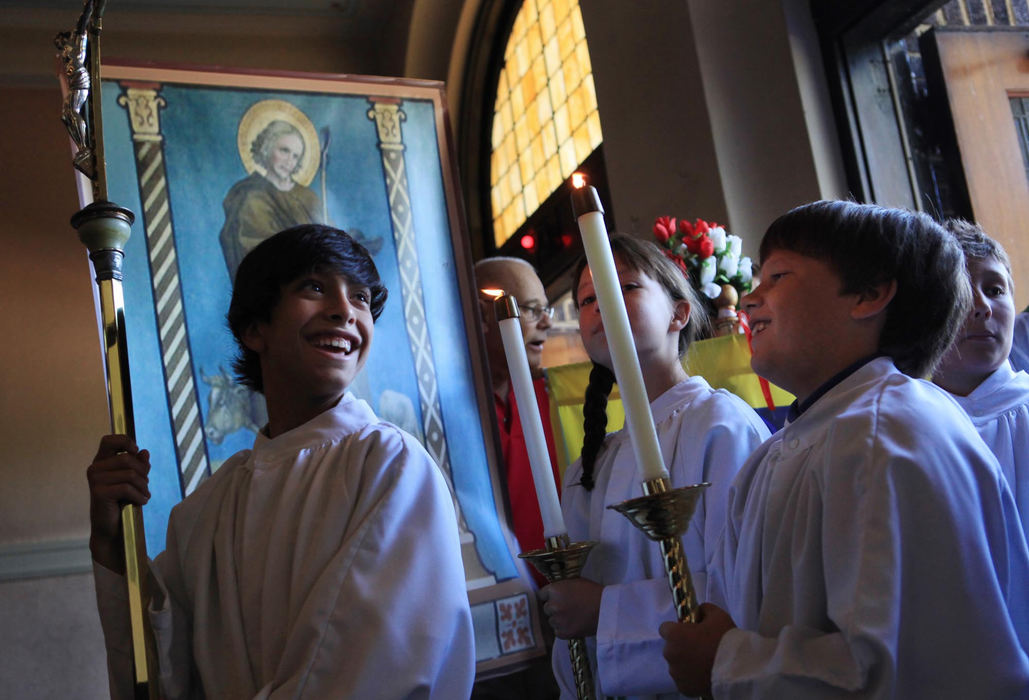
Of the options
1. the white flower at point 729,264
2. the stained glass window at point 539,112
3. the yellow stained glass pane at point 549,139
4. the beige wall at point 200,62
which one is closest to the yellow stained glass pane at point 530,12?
the stained glass window at point 539,112

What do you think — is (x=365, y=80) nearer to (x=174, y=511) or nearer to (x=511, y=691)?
(x=174, y=511)

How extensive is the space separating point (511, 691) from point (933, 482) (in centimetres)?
141

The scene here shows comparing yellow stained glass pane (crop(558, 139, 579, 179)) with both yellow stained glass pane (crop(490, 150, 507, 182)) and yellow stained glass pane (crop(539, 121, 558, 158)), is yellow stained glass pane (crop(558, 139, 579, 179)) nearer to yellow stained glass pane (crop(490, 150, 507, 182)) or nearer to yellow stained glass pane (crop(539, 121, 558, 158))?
yellow stained glass pane (crop(539, 121, 558, 158))

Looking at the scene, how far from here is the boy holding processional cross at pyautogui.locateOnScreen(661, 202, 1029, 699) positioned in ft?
3.68

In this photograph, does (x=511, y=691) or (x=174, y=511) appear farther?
(x=511, y=691)

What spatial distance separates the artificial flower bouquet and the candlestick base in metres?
1.56

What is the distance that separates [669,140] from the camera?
3.85 meters

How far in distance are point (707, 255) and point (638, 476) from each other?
940 millimetres

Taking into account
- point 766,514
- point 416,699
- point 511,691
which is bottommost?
point 511,691

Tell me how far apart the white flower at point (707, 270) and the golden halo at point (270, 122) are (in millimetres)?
1038

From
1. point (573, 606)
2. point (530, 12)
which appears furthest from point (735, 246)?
point (530, 12)

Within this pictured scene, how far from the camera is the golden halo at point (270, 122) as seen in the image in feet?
8.58

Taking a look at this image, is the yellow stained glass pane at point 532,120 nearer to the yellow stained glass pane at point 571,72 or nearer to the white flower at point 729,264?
the yellow stained glass pane at point 571,72

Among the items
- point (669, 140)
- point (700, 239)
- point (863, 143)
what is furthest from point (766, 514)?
point (669, 140)
